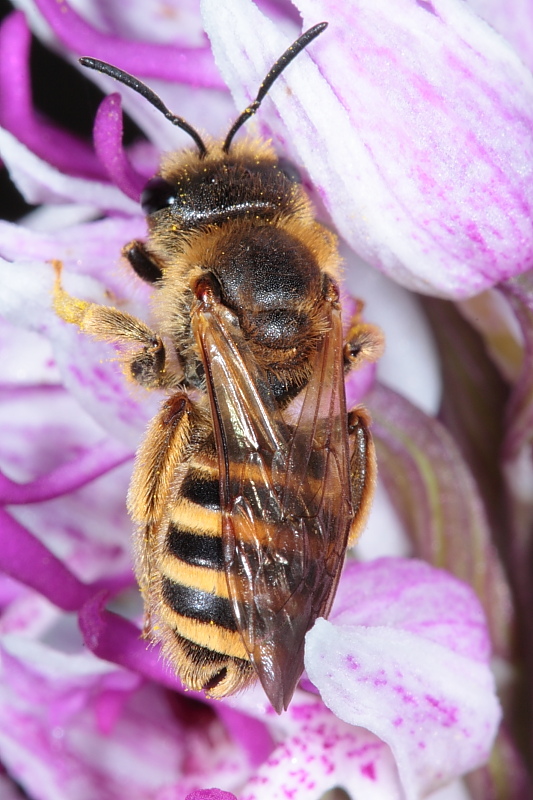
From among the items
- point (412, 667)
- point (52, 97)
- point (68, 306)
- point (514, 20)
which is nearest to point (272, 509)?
point (412, 667)

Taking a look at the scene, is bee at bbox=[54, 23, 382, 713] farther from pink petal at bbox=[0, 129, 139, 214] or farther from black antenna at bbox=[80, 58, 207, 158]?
pink petal at bbox=[0, 129, 139, 214]

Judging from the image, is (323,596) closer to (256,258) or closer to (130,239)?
(256,258)

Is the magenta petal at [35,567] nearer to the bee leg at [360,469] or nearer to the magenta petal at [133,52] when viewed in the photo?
the bee leg at [360,469]

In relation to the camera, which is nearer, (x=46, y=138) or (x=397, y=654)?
(x=397, y=654)

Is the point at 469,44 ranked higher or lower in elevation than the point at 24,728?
higher

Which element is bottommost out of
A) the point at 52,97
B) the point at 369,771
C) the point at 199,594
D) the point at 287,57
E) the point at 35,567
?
the point at 52,97

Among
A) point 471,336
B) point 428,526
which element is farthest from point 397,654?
point 471,336

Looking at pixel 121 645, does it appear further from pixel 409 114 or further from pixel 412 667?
pixel 409 114
